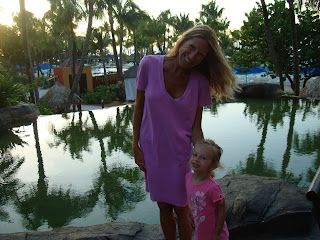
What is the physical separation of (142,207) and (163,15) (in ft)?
138

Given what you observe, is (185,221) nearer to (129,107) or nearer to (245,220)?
(245,220)

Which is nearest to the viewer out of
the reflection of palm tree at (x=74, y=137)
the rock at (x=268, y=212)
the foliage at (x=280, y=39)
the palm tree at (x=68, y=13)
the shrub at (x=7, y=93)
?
the rock at (x=268, y=212)

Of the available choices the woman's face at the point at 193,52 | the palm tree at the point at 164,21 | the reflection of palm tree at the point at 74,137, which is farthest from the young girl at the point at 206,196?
the palm tree at the point at 164,21

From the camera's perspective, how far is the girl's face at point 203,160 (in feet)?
5.84

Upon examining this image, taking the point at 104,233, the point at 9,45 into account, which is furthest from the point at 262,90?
the point at 9,45

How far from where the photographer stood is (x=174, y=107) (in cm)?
183

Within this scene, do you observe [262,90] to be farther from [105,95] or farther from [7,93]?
[105,95]

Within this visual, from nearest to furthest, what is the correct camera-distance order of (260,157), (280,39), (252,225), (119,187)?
(252,225), (119,187), (260,157), (280,39)

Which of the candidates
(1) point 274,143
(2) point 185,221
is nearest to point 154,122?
(2) point 185,221

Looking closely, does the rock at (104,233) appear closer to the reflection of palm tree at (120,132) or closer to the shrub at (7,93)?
the reflection of palm tree at (120,132)

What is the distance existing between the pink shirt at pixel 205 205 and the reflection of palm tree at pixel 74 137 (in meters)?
3.59

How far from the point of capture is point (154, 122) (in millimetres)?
1848

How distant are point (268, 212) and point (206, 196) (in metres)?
1.20

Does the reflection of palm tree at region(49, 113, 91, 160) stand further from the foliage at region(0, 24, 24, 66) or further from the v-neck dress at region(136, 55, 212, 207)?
the foliage at region(0, 24, 24, 66)
